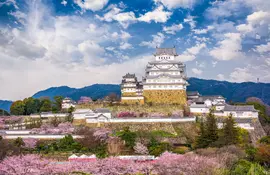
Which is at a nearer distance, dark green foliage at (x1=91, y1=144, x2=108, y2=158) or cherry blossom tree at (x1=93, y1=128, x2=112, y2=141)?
dark green foliage at (x1=91, y1=144, x2=108, y2=158)

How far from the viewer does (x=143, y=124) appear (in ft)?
116

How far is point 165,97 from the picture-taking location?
4247 centimetres

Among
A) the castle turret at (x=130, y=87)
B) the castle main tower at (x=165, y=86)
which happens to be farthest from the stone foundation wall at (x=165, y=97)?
the castle turret at (x=130, y=87)

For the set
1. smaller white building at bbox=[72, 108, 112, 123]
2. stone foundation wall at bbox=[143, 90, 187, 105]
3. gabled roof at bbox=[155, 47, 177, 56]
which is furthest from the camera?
gabled roof at bbox=[155, 47, 177, 56]

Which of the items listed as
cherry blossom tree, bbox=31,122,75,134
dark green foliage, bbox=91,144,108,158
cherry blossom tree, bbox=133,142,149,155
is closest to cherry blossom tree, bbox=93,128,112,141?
dark green foliage, bbox=91,144,108,158

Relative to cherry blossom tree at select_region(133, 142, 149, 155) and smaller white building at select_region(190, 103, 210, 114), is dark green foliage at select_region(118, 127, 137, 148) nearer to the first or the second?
cherry blossom tree at select_region(133, 142, 149, 155)

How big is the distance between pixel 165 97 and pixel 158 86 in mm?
2010

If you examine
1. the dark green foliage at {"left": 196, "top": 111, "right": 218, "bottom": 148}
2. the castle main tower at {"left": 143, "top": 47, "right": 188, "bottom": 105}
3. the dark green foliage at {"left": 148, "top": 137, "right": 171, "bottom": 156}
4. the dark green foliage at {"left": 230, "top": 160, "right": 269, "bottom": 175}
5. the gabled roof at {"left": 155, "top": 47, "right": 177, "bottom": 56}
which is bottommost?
the dark green foliage at {"left": 148, "top": 137, "right": 171, "bottom": 156}

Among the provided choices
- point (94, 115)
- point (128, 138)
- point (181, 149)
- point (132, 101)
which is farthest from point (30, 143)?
point (181, 149)

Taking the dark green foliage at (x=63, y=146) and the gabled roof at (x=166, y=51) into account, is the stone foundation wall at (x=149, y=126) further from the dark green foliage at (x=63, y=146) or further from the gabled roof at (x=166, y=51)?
the gabled roof at (x=166, y=51)

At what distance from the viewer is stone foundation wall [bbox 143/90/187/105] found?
42.1 m

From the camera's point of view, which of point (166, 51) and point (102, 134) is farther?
point (166, 51)

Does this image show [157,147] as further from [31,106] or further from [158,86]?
[31,106]

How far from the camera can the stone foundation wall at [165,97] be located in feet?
138
